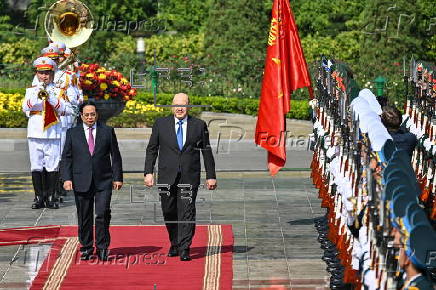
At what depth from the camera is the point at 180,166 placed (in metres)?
13.2

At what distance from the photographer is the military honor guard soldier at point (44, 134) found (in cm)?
1670

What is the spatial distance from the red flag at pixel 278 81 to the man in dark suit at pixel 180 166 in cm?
116

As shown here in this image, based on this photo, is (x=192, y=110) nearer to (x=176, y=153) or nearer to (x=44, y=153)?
(x=44, y=153)

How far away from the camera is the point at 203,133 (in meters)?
13.4

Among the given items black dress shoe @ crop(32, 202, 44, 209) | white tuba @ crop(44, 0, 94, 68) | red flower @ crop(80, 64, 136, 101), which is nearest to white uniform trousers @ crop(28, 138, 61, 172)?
black dress shoe @ crop(32, 202, 44, 209)

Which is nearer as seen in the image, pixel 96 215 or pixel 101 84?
pixel 96 215

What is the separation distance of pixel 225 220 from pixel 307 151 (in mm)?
7255

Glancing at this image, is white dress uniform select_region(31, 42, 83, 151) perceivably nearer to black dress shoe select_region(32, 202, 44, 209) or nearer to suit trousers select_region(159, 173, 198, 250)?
black dress shoe select_region(32, 202, 44, 209)

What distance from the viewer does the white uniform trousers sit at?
16797mm

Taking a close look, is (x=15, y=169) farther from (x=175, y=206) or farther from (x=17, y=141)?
(x=175, y=206)

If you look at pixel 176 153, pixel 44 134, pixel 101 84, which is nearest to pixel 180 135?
pixel 176 153

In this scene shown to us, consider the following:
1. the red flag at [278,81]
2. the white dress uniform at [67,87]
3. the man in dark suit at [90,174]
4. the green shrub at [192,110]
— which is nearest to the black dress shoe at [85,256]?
the man in dark suit at [90,174]

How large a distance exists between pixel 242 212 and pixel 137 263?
3.56 m

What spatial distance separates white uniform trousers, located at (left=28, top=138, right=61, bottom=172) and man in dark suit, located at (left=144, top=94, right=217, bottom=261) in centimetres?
375
